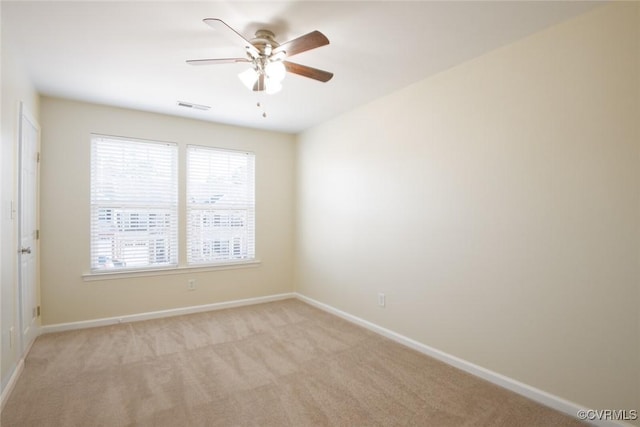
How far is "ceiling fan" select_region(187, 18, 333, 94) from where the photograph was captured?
1.99 metres

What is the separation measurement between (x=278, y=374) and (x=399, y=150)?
7.79 feet

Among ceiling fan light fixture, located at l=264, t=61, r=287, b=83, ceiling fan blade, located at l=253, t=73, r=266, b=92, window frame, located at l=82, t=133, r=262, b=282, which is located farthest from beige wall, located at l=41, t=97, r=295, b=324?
ceiling fan light fixture, located at l=264, t=61, r=287, b=83

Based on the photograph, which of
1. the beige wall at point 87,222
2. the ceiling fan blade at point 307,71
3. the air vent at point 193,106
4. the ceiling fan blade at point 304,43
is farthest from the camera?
the air vent at point 193,106

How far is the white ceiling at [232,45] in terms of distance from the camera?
2018 millimetres

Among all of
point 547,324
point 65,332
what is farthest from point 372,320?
point 65,332

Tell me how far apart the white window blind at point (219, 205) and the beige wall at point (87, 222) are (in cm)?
13

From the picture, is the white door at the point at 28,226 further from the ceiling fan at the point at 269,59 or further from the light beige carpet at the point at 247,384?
the ceiling fan at the point at 269,59

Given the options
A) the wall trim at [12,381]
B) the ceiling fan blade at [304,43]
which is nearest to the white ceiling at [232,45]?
the ceiling fan blade at [304,43]

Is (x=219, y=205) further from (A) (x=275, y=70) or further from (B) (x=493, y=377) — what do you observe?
(B) (x=493, y=377)

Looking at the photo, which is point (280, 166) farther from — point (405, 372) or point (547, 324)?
point (547, 324)

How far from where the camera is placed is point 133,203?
3.95 metres

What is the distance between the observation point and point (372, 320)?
3627mm

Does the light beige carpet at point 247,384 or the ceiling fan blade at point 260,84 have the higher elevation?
the ceiling fan blade at point 260,84

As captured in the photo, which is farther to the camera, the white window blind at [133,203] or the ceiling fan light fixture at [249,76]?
the white window blind at [133,203]
